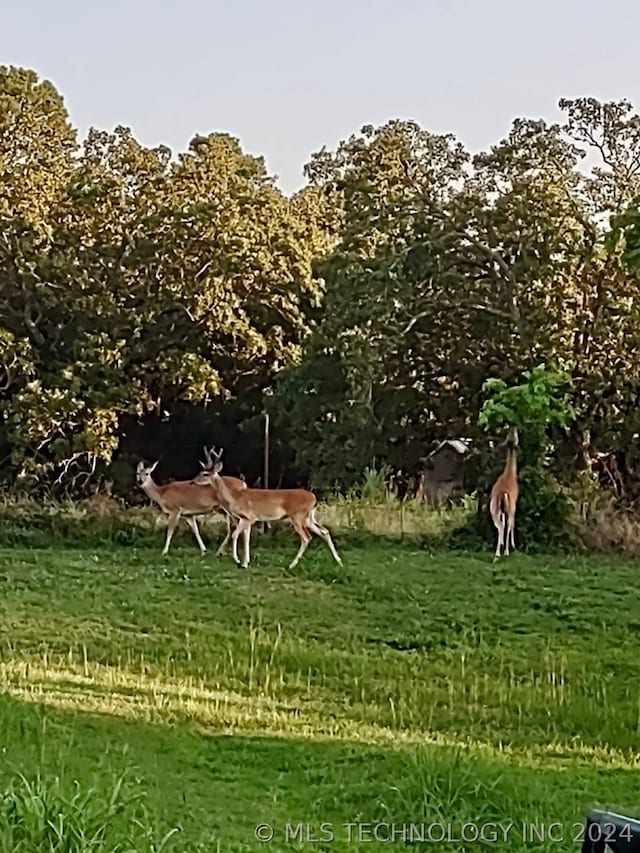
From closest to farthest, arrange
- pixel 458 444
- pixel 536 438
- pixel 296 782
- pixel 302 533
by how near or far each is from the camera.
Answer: pixel 296 782 → pixel 302 533 → pixel 536 438 → pixel 458 444

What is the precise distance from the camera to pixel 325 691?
5797 millimetres

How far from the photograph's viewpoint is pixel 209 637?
22.6 ft

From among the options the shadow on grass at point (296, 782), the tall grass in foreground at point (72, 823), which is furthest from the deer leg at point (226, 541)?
the tall grass in foreground at point (72, 823)

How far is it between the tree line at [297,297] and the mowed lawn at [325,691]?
327 cm

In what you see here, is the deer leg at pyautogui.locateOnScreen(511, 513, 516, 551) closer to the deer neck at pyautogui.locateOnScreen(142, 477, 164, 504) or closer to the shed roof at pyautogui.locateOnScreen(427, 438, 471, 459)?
the deer neck at pyautogui.locateOnScreen(142, 477, 164, 504)

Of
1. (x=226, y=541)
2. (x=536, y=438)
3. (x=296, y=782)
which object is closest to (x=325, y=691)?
(x=296, y=782)

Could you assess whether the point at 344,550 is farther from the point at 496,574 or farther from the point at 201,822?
the point at 201,822

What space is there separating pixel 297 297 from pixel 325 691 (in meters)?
10.6

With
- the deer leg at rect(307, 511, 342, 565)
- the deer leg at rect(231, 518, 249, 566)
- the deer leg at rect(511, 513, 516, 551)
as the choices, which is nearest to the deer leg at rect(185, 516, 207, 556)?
the deer leg at rect(231, 518, 249, 566)

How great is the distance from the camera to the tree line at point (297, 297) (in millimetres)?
12148

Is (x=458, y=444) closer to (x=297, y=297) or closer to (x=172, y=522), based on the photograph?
(x=297, y=297)

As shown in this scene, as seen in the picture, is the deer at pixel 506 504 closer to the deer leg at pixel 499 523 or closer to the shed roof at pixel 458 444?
the deer leg at pixel 499 523

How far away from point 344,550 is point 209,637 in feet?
11.9

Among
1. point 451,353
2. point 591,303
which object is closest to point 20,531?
point 451,353
